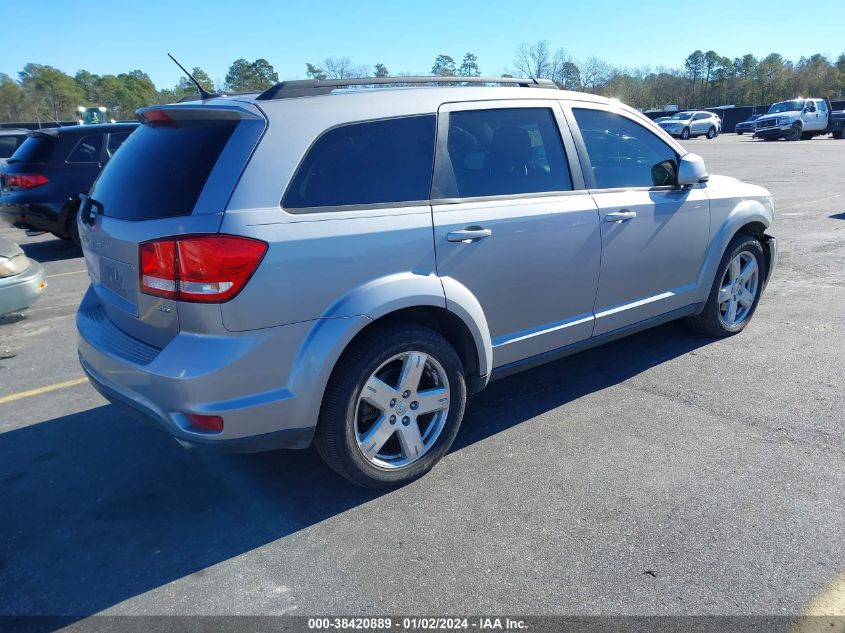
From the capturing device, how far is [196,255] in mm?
2506

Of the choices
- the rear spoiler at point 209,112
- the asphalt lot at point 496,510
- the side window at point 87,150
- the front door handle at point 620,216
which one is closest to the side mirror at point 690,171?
the front door handle at point 620,216

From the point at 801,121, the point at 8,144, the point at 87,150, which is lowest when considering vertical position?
the point at 801,121

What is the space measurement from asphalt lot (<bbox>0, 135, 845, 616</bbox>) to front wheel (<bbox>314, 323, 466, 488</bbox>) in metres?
0.17

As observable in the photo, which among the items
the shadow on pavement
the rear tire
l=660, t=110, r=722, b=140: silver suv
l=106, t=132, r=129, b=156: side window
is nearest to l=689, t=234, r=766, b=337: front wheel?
the shadow on pavement

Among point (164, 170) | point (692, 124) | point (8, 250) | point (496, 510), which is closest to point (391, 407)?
point (496, 510)

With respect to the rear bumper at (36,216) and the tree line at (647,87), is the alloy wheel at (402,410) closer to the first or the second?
the rear bumper at (36,216)

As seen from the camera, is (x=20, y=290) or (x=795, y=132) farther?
(x=795, y=132)

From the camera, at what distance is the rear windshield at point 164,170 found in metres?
2.69

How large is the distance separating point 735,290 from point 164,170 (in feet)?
14.0

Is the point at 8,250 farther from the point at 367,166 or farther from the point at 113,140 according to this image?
the point at 367,166

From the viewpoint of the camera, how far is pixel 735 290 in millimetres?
5000

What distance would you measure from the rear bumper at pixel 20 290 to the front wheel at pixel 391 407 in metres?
4.13

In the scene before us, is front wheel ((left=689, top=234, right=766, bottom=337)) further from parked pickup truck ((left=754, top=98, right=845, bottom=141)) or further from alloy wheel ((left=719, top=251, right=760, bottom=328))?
parked pickup truck ((left=754, top=98, right=845, bottom=141))

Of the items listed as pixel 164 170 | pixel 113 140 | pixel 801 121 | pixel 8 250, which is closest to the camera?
pixel 164 170
